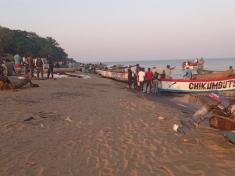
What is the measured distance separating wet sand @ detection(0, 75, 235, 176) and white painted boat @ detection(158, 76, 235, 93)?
8.64 metres

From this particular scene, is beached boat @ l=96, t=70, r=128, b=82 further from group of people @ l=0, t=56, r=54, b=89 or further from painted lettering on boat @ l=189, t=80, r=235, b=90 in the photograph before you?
painted lettering on boat @ l=189, t=80, r=235, b=90

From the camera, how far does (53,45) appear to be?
99.1 m

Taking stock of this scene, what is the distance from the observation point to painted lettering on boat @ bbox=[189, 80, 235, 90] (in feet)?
63.0

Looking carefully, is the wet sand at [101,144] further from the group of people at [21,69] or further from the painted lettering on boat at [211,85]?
the painted lettering on boat at [211,85]

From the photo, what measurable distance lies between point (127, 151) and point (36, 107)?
519 centimetres

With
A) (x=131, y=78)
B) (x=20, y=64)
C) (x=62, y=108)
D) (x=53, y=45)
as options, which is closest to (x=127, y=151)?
(x=62, y=108)

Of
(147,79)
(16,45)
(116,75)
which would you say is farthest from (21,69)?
(16,45)

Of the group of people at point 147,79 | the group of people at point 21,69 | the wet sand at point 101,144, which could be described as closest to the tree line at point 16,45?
the group of people at point 21,69

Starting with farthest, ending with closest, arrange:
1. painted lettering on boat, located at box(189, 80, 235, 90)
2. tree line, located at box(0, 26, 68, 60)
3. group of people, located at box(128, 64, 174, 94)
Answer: tree line, located at box(0, 26, 68, 60) → group of people, located at box(128, 64, 174, 94) → painted lettering on boat, located at box(189, 80, 235, 90)

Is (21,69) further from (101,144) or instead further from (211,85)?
(101,144)

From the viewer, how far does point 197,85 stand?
2056cm

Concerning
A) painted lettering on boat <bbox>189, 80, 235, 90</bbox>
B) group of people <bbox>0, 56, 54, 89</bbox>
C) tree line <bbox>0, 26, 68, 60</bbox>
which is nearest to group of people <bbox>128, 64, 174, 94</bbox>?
painted lettering on boat <bbox>189, 80, 235, 90</bbox>

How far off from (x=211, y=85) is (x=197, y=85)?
3.01 feet

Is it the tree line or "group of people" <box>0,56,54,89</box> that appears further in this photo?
the tree line
